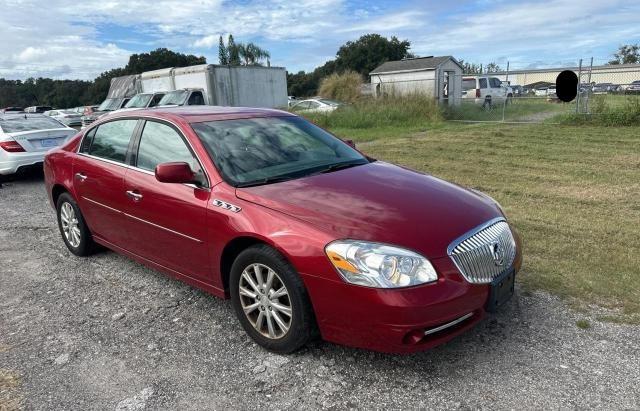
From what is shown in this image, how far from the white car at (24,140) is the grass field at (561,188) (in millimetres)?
6896

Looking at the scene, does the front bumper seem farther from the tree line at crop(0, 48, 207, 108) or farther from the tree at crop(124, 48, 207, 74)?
the tree at crop(124, 48, 207, 74)

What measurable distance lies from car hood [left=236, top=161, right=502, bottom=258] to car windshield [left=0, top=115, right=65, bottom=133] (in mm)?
8397

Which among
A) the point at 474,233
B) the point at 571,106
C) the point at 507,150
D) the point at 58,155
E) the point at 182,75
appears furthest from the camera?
the point at 182,75

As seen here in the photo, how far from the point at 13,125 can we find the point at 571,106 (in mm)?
16479

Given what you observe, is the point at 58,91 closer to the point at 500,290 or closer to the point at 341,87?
the point at 341,87

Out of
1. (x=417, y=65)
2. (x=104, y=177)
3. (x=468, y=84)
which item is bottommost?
(x=104, y=177)

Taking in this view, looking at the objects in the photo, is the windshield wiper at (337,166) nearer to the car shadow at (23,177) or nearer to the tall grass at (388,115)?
the car shadow at (23,177)

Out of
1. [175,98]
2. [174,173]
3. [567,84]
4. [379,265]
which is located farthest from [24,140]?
[567,84]

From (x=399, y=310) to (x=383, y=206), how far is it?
0.73 meters

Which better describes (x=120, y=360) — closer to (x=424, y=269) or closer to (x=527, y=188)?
(x=424, y=269)

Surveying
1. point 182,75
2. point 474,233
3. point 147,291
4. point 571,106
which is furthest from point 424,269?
point 182,75

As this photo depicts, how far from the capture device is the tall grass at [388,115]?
18.2 m

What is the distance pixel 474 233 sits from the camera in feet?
10.0

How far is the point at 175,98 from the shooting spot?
17812mm
